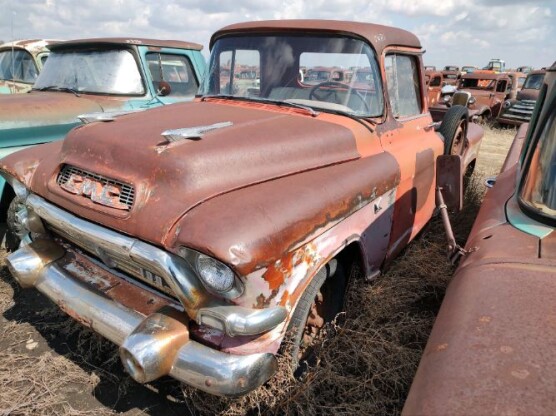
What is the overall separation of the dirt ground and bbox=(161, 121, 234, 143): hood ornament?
125cm

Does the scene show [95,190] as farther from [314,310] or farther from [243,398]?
[314,310]

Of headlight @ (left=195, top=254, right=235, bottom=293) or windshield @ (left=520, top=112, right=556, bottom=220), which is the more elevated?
windshield @ (left=520, top=112, right=556, bottom=220)

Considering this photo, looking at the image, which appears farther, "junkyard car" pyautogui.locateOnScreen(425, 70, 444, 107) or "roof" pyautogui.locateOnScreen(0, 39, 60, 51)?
"junkyard car" pyautogui.locateOnScreen(425, 70, 444, 107)

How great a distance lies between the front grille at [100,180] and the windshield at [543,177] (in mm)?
1759

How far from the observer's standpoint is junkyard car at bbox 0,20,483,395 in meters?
1.79

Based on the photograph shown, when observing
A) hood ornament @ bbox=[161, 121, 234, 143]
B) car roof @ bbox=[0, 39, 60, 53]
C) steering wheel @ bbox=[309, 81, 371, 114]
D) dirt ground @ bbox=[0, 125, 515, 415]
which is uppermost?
steering wheel @ bbox=[309, 81, 371, 114]

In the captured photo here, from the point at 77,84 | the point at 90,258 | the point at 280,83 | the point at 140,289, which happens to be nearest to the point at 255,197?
the point at 140,289

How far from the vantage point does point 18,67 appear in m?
6.51

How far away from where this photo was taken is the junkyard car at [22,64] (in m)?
6.21

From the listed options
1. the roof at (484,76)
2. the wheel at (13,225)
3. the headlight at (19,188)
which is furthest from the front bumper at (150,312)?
the roof at (484,76)

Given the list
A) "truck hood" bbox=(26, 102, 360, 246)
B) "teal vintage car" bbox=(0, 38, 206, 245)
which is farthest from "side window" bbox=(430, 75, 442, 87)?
"truck hood" bbox=(26, 102, 360, 246)

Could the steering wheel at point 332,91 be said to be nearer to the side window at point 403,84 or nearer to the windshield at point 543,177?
the side window at point 403,84

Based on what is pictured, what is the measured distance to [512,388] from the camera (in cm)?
105

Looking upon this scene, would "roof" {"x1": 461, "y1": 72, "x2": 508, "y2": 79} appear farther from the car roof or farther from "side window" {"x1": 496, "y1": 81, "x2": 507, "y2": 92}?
the car roof
